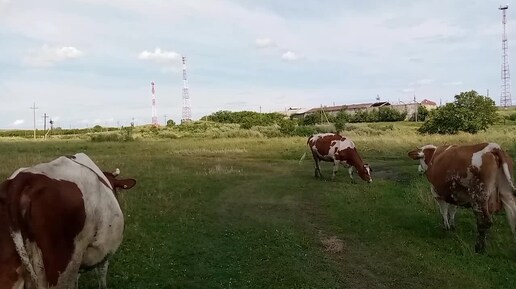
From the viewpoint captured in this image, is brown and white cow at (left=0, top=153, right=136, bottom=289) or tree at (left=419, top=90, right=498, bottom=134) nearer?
brown and white cow at (left=0, top=153, right=136, bottom=289)

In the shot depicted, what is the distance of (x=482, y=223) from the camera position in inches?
391

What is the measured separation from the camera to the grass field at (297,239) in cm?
861

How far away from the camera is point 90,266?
20.0 feet

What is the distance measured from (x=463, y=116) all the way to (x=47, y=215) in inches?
1906

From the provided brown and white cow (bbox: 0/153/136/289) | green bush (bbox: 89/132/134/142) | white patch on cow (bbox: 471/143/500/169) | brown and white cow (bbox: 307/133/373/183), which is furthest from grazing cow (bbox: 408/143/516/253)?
green bush (bbox: 89/132/134/142)

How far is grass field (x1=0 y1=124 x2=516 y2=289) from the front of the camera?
28.2 feet

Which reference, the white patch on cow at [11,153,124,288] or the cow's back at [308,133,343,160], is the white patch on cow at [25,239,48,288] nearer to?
the white patch on cow at [11,153,124,288]

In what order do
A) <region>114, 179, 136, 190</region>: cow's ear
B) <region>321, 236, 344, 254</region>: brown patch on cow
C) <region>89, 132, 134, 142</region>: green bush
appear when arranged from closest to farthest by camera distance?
<region>114, 179, 136, 190</region>: cow's ear, <region>321, 236, 344, 254</region>: brown patch on cow, <region>89, 132, 134, 142</region>: green bush

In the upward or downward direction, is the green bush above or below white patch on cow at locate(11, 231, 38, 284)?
above

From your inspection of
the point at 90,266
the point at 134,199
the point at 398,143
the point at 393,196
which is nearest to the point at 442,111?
the point at 398,143

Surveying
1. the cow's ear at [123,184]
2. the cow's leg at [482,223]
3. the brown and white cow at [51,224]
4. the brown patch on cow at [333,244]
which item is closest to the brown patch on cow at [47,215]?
the brown and white cow at [51,224]

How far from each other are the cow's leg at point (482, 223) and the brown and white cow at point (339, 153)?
9620 millimetres

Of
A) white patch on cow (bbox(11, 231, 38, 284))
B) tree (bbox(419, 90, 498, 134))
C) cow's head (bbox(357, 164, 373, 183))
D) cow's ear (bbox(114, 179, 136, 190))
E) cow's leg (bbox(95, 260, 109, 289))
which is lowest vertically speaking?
cow's leg (bbox(95, 260, 109, 289))

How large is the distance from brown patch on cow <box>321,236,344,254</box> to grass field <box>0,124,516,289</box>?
0.04 m
